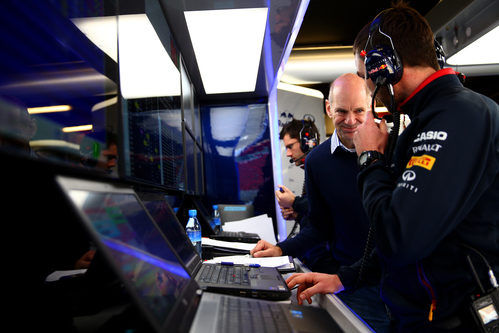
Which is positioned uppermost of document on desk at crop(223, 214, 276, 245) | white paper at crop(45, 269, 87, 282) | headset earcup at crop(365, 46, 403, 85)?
headset earcup at crop(365, 46, 403, 85)

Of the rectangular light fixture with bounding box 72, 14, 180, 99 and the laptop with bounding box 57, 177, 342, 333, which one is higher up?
the rectangular light fixture with bounding box 72, 14, 180, 99

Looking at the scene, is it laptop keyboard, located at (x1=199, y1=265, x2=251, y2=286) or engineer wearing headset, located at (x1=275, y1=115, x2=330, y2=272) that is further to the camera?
engineer wearing headset, located at (x1=275, y1=115, x2=330, y2=272)

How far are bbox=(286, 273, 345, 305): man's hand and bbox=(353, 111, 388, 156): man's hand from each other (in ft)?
1.34

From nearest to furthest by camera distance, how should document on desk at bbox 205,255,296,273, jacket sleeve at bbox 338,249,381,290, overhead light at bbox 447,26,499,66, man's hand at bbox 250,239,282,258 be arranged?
jacket sleeve at bbox 338,249,381,290 < document on desk at bbox 205,255,296,273 < man's hand at bbox 250,239,282,258 < overhead light at bbox 447,26,499,66

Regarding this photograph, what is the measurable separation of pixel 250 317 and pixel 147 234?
283mm

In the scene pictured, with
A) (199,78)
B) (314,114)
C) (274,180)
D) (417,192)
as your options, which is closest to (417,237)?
(417,192)

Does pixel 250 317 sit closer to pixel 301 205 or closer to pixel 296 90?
pixel 301 205

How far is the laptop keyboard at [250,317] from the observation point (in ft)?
2.05

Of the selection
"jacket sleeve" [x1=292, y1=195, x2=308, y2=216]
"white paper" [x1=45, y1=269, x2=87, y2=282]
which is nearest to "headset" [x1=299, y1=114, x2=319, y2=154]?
"jacket sleeve" [x1=292, y1=195, x2=308, y2=216]

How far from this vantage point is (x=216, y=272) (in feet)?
3.52

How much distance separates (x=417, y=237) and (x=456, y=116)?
0.29m

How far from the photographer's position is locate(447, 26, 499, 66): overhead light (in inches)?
127

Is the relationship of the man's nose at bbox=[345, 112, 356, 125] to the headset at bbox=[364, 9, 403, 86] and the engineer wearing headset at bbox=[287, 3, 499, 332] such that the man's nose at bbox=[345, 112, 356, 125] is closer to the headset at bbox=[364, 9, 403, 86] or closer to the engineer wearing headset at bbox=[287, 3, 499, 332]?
the headset at bbox=[364, 9, 403, 86]

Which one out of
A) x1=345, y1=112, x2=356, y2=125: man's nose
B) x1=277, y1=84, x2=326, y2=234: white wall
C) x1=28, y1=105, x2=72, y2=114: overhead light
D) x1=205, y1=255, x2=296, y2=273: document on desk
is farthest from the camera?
x1=277, y1=84, x2=326, y2=234: white wall
